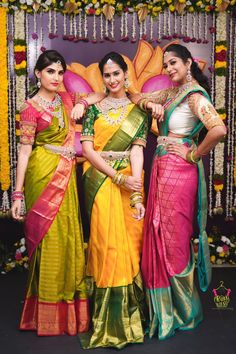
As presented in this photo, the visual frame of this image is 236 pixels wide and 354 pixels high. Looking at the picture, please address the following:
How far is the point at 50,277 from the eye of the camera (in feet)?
9.74

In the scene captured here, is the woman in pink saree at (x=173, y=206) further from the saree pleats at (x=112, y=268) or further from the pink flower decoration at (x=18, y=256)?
the pink flower decoration at (x=18, y=256)

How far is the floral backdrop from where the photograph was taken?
173 inches

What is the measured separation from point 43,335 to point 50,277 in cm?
39

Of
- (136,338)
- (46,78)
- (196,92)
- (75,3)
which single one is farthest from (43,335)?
(75,3)

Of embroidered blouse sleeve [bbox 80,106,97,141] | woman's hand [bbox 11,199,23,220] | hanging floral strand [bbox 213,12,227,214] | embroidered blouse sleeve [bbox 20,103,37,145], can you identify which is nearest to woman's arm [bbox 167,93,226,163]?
embroidered blouse sleeve [bbox 80,106,97,141]

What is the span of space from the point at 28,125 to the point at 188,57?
1133 millimetres

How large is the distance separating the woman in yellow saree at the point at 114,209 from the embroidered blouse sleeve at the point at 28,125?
332mm

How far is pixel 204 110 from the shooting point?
2863 millimetres

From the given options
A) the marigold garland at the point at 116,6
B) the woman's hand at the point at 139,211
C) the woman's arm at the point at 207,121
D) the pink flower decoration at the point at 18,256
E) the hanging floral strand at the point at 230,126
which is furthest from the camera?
the hanging floral strand at the point at 230,126

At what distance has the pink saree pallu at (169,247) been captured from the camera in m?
2.97

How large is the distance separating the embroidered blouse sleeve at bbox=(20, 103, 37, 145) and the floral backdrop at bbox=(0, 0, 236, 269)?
5.16 ft

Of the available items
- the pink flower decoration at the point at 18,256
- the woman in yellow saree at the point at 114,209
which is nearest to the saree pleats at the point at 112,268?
the woman in yellow saree at the point at 114,209

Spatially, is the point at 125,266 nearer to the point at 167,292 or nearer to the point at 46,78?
the point at 167,292

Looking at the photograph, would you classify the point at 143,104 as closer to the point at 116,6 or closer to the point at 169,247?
the point at 169,247
